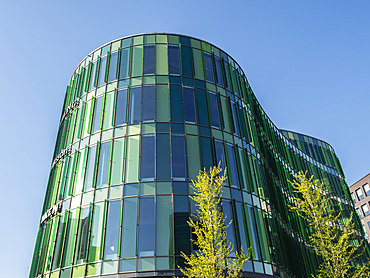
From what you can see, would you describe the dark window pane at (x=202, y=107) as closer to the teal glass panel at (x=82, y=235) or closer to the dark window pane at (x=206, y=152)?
the dark window pane at (x=206, y=152)

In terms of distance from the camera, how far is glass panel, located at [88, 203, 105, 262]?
19.4 m

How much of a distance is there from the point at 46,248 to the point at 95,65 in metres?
15.4

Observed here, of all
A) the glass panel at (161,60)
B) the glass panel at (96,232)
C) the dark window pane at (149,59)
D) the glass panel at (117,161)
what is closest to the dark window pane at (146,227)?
the glass panel at (117,161)

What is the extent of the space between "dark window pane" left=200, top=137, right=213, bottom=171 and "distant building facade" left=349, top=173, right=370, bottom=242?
2504 inches

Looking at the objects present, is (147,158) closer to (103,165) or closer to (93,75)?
(103,165)

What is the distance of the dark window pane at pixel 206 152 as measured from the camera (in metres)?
22.6

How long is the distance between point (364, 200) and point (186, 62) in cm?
6579

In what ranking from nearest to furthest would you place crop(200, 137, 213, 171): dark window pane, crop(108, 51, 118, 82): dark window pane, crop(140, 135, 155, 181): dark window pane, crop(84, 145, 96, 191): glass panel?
crop(140, 135, 155, 181): dark window pane → crop(84, 145, 96, 191): glass panel → crop(200, 137, 213, 171): dark window pane → crop(108, 51, 118, 82): dark window pane

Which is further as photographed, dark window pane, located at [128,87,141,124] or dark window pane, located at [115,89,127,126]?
dark window pane, located at [115,89,127,126]

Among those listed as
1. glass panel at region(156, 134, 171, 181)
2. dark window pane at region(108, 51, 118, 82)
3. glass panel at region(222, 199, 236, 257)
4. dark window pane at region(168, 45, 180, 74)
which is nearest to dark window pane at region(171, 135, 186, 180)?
glass panel at region(156, 134, 171, 181)

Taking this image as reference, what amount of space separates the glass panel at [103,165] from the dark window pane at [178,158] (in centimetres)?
476

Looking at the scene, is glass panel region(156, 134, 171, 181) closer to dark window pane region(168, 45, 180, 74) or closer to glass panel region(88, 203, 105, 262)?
glass panel region(88, 203, 105, 262)

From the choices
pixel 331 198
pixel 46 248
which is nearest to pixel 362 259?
pixel 331 198

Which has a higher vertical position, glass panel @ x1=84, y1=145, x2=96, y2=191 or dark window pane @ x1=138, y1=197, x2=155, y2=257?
glass panel @ x1=84, y1=145, x2=96, y2=191
